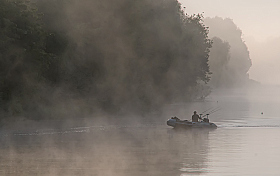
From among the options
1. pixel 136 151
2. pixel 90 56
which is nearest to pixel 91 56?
pixel 90 56

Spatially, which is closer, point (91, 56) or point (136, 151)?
point (136, 151)

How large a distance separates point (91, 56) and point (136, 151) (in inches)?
1421

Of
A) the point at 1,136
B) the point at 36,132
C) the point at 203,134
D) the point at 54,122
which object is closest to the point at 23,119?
the point at 54,122

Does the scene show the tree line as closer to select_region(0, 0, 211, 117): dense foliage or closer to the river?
select_region(0, 0, 211, 117): dense foliage

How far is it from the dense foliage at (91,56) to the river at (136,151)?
6064 mm

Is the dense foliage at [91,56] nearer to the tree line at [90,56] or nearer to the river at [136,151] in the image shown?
the tree line at [90,56]

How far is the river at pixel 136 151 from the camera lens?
97.8ft

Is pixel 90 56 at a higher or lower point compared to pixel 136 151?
higher

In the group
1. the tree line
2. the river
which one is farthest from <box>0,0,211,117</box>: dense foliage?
the river

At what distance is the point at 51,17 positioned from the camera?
66.6 m

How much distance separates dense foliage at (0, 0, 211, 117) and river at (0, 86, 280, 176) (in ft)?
19.9

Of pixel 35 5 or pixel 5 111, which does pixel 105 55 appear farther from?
pixel 5 111

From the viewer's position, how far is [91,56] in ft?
242

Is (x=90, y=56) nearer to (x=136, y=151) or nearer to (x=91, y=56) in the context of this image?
(x=91, y=56)
